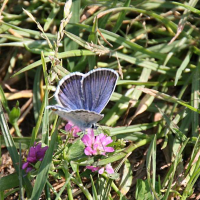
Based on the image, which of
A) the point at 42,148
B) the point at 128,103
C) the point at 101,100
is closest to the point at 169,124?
the point at 128,103

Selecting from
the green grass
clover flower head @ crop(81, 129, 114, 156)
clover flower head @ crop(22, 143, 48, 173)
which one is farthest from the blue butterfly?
the green grass

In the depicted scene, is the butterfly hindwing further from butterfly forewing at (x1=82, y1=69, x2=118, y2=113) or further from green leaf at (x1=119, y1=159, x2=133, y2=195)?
green leaf at (x1=119, y1=159, x2=133, y2=195)

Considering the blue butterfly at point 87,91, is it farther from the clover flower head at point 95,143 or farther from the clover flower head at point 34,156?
the clover flower head at point 34,156

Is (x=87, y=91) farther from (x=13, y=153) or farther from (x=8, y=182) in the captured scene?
(x=8, y=182)

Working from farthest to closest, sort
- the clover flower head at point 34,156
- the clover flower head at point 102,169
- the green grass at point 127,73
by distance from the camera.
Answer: the green grass at point 127,73 < the clover flower head at point 102,169 < the clover flower head at point 34,156

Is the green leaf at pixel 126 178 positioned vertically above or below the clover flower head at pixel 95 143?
below

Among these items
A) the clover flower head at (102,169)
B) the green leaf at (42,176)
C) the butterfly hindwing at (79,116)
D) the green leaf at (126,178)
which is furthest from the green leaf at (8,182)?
the green leaf at (126,178)

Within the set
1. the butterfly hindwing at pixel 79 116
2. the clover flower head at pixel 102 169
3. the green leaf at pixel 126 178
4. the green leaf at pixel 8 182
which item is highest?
the butterfly hindwing at pixel 79 116

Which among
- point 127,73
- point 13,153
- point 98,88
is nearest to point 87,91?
point 98,88

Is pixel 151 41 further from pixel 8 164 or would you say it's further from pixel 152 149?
pixel 8 164
